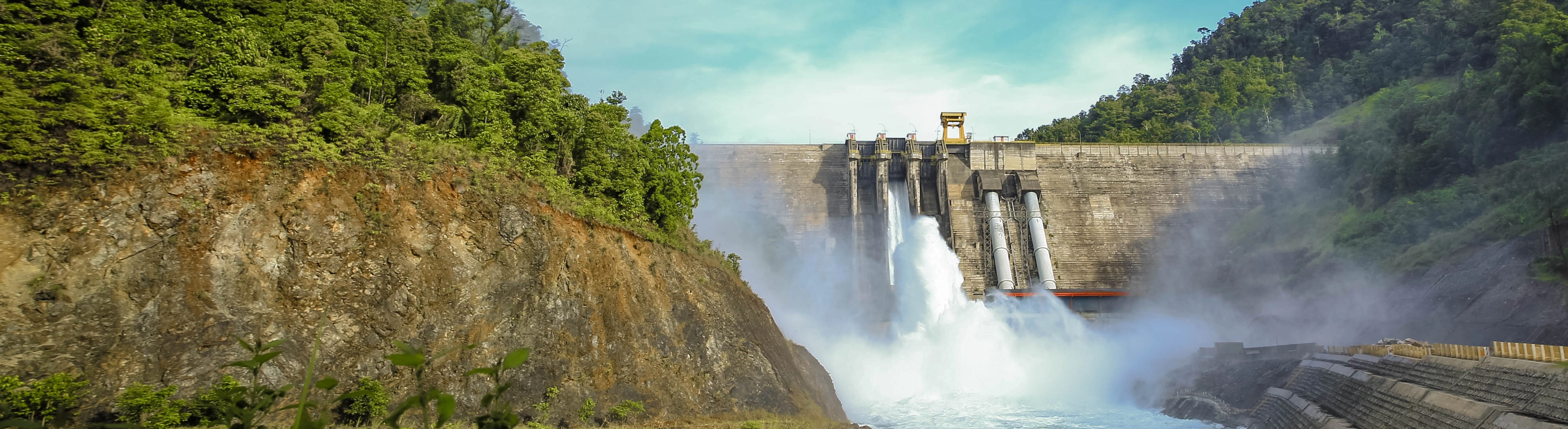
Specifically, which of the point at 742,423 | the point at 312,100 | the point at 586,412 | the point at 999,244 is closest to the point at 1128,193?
the point at 999,244

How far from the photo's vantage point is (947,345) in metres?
38.2

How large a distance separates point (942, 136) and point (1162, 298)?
1361cm

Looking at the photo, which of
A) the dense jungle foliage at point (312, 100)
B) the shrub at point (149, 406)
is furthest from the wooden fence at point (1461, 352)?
the shrub at point (149, 406)

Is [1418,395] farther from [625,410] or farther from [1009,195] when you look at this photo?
[1009,195]

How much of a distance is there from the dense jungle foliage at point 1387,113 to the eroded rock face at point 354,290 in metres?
25.1

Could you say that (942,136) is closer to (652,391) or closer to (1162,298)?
(1162,298)

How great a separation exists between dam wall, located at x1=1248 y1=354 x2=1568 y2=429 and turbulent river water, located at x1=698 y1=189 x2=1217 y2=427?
19.3 ft

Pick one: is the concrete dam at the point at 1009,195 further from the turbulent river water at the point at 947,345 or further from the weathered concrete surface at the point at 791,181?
the turbulent river water at the point at 947,345

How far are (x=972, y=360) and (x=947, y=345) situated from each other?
1.27 meters

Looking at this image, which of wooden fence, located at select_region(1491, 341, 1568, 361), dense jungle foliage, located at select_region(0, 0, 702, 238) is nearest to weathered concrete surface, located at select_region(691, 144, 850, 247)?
dense jungle foliage, located at select_region(0, 0, 702, 238)

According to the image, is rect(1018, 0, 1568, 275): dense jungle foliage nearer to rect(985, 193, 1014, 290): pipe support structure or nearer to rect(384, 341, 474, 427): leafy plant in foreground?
rect(985, 193, 1014, 290): pipe support structure

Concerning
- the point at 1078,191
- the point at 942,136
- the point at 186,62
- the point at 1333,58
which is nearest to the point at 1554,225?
the point at 1078,191

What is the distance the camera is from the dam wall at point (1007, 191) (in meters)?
43.5

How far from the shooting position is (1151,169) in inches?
1876
